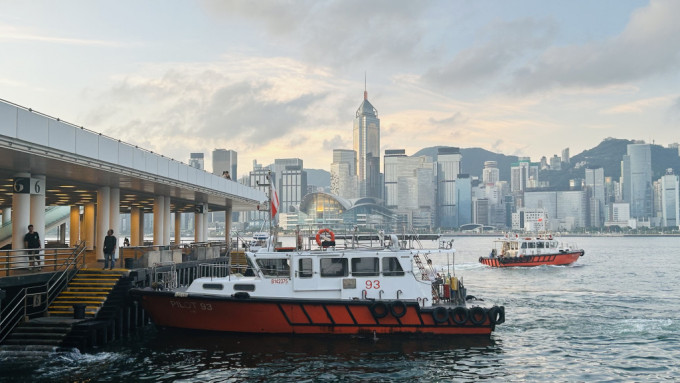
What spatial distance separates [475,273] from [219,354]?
44819mm

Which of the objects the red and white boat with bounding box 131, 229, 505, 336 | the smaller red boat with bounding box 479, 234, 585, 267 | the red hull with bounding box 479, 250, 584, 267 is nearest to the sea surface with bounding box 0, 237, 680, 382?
the red and white boat with bounding box 131, 229, 505, 336

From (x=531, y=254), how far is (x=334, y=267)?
161ft

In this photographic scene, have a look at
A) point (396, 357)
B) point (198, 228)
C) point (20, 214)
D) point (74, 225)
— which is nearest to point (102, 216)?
point (20, 214)

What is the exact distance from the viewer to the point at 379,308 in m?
23.0

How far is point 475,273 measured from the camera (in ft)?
204

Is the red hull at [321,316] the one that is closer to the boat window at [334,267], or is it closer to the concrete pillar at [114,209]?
the boat window at [334,267]

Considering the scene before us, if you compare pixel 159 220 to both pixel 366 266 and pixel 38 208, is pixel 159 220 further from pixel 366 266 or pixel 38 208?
pixel 366 266

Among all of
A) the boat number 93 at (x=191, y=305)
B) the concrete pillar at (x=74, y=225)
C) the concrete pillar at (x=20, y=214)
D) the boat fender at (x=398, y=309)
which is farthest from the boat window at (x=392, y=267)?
the concrete pillar at (x=74, y=225)

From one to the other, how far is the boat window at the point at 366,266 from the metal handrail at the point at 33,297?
35.9ft

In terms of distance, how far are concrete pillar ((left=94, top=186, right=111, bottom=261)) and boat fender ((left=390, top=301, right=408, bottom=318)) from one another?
1576 cm

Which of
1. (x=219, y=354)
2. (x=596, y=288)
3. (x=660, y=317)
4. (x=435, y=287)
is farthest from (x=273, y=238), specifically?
(x=596, y=288)

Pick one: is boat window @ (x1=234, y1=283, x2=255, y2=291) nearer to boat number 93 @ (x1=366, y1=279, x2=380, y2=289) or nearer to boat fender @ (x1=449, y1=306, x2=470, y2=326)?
boat number 93 @ (x1=366, y1=279, x2=380, y2=289)

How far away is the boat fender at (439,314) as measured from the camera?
76.0 ft

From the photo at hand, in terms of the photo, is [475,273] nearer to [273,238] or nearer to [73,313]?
[273,238]
